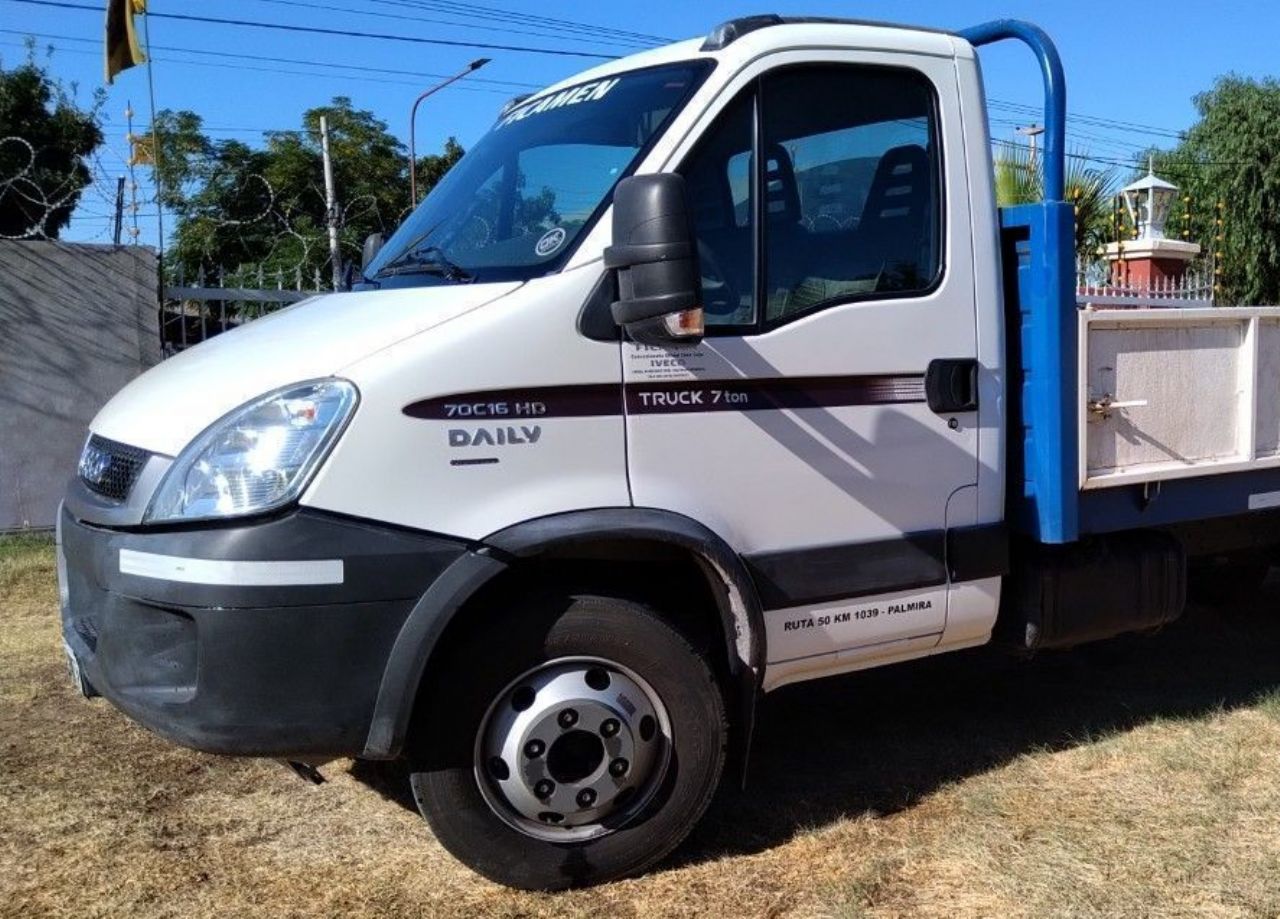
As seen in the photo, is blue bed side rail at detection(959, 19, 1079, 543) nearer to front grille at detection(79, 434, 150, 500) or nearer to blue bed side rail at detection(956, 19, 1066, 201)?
blue bed side rail at detection(956, 19, 1066, 201)

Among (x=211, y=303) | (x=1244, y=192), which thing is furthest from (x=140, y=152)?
(x=1244, y=192)

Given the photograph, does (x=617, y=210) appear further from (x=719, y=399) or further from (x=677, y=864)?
(x=677, y=864)

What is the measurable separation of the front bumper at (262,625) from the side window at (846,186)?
1374 millimetres

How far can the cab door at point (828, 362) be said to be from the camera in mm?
3691

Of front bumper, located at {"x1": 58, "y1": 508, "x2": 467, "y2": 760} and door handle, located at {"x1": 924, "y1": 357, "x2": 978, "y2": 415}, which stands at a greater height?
door handle, located at {"x1": 924, "y1": 357, "x2": 978, "y2": 415}

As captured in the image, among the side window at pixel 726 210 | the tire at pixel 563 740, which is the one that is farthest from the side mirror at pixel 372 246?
the tire at pixel 563 740

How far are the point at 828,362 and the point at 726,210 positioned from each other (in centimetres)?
55

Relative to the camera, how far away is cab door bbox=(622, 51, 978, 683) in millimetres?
3691

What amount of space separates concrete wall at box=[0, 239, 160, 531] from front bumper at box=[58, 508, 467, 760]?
20.2ft

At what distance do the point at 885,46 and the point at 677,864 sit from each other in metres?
2.66

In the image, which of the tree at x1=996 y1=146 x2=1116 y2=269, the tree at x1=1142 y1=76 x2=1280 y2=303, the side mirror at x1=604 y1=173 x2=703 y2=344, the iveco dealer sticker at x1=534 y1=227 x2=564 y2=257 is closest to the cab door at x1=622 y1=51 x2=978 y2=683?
the side mirror at x1=604 y1=173 x2=703 y2=344

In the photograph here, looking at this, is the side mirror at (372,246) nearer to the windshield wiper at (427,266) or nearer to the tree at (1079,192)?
the windshield wiper at (427,266)

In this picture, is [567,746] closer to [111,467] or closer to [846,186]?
[111,467]

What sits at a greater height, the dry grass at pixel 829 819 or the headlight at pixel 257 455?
the headlight at pixel 257 455
